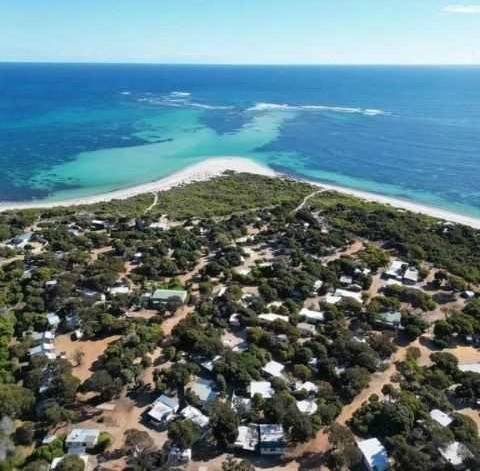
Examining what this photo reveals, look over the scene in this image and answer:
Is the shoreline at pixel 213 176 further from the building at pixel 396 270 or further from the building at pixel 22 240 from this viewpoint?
the building at pixel 396 270

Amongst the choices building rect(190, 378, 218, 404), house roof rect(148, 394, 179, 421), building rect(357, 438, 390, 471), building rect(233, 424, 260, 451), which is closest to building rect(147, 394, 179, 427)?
house roof rect(148, 394, 179, 421)

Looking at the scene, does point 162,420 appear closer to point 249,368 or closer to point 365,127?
point 249,368

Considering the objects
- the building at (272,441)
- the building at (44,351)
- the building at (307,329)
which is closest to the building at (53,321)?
the building at (44,351)

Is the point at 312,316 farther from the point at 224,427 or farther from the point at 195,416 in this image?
the point at 224,427

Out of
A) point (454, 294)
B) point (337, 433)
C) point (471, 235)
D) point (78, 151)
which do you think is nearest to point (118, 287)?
point (337, 433)

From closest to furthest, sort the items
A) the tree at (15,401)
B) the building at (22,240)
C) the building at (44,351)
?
the tree at (15,401), the building at (44,351), the building at (22,240)

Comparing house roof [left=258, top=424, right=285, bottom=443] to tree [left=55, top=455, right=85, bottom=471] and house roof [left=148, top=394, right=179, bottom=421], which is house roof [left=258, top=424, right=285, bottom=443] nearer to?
house roof [left=148, top=394, right=179, bottom=421]
